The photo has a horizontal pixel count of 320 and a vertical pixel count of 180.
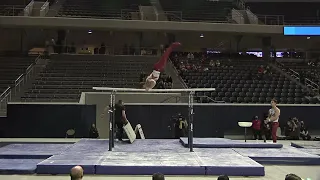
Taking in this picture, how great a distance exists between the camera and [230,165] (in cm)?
889

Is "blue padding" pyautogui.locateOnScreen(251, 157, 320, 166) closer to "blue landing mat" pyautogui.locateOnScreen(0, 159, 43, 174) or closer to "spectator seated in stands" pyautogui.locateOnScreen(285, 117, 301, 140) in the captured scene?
"blue landing mat" pyautogui.locateOnScreen(0, 159, 43, 174)

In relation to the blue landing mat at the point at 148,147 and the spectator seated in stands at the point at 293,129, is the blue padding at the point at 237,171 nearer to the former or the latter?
the blue landing mat at the point at 148,147

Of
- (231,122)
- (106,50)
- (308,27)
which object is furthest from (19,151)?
(308,27)

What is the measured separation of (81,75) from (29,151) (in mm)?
11871

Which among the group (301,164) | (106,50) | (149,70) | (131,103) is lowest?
(301,164)

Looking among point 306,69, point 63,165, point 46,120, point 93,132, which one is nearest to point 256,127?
point 93,132

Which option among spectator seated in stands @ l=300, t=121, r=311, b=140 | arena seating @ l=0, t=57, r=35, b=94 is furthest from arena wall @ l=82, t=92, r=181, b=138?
spectator seated in stands @ l=300, t=121, r=311, b=140

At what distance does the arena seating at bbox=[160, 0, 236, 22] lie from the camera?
28.0 meters

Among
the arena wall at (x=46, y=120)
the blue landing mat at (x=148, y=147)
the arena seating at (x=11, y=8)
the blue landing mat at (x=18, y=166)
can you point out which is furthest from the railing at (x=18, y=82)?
the blue landing mat at (x=18, y=166)

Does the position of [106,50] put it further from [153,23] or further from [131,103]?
[131,103]

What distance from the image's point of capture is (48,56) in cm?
2578

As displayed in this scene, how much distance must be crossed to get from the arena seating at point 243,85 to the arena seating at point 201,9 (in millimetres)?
4536

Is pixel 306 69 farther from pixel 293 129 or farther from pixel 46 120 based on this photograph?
pixel 46 120

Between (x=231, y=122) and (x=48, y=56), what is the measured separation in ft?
46.1
